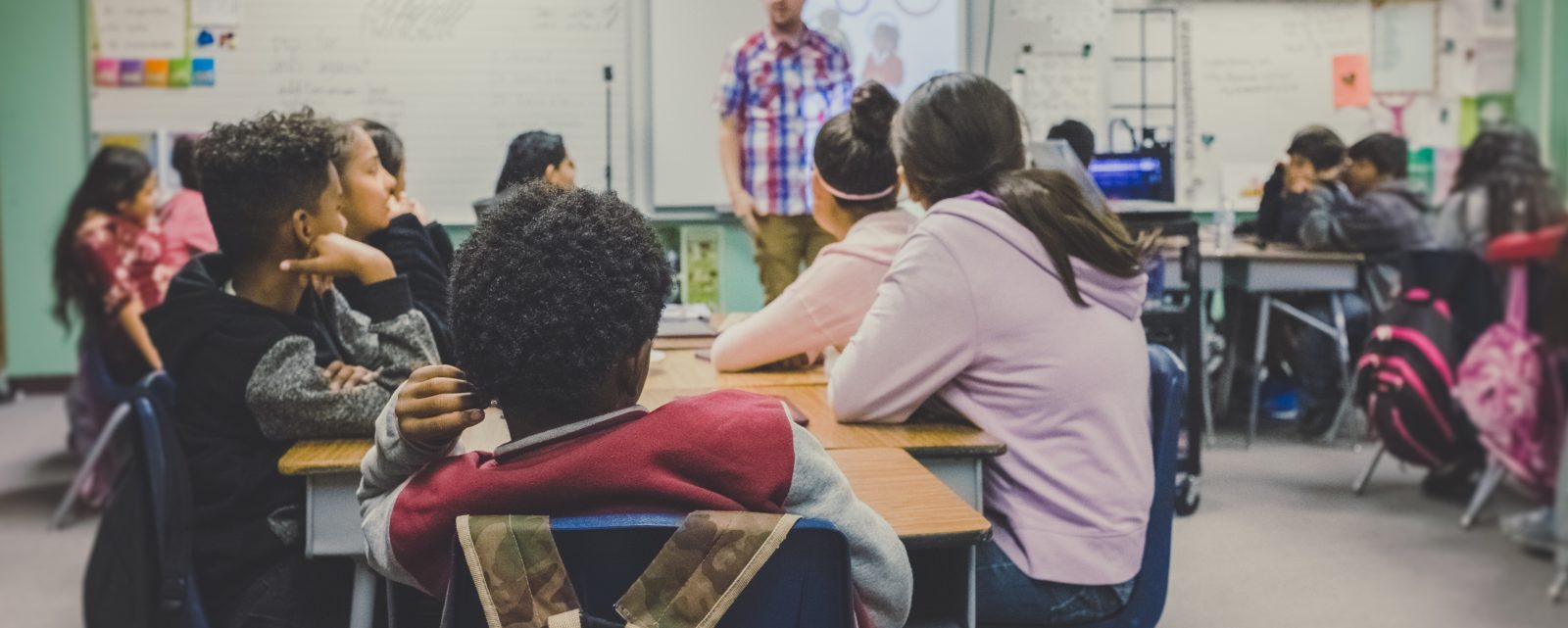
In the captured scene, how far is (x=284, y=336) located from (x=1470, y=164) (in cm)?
133

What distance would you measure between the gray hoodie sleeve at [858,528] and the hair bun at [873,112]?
1186 mm

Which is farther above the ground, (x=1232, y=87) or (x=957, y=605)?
(x=1232, y=87)

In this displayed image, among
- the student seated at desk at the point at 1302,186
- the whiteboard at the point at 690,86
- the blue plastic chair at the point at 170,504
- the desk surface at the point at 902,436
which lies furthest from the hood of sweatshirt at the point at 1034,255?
the whiteboard at the point at 690,86

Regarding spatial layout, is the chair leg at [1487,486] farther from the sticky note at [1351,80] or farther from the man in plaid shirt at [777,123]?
the sticky note at [1351,80]

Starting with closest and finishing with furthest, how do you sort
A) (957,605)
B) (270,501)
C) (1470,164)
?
(1470,164)
(957,605)
(270,501)

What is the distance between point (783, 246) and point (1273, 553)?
1.91m

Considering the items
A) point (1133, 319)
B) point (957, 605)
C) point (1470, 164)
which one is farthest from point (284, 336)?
point (1470, 164)

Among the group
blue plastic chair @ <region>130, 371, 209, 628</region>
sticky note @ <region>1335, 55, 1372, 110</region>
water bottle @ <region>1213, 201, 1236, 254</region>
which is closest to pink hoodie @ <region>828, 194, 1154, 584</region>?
blue plastic chair @ <region>130, 371, 209, 628</region>

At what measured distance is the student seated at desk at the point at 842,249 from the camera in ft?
6.91

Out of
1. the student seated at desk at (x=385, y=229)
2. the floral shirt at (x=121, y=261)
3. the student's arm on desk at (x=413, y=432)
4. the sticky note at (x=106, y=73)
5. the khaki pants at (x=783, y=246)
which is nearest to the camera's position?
the student's arm on desk at (x=413, y=432)

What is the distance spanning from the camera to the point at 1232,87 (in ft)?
20.1

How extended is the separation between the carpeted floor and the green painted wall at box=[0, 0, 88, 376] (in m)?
1.68

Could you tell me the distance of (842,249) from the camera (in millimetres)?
2115

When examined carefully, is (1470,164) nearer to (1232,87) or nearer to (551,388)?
(551,388)
